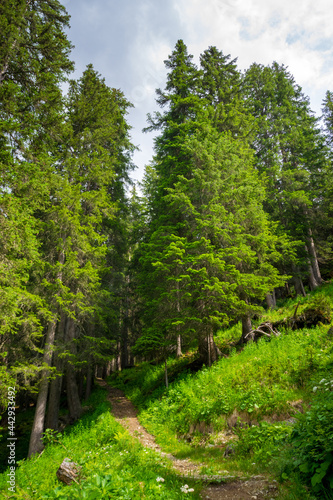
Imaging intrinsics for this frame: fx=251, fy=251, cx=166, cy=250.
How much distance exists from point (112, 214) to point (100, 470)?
12706 millimetres

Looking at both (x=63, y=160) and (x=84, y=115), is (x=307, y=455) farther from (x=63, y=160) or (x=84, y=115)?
(x=84, y=115)

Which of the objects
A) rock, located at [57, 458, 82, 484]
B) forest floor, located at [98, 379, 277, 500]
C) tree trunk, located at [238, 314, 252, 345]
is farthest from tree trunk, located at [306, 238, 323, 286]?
rock, located at [57, 458, 82, 484]

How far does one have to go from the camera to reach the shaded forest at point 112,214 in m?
9.29

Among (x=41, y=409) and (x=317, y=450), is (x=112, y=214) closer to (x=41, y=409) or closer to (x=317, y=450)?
(x=41, y=409)

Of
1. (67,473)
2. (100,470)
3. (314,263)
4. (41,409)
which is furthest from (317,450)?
(314,263)

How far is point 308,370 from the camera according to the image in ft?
25.4

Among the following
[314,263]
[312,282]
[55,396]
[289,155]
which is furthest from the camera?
[289,155]

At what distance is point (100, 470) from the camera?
15.6ft

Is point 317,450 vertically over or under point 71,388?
over

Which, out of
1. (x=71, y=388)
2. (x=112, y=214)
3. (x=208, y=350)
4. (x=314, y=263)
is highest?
(x=112, y=214)

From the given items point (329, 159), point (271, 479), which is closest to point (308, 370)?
point (271, 479)

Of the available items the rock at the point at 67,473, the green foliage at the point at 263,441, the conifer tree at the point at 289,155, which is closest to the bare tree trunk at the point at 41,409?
the rock at the point at 67,473

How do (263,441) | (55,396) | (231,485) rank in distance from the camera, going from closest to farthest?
(231,485) < (263,441) < (55,396)

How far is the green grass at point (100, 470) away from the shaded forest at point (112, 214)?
59.6 inches
